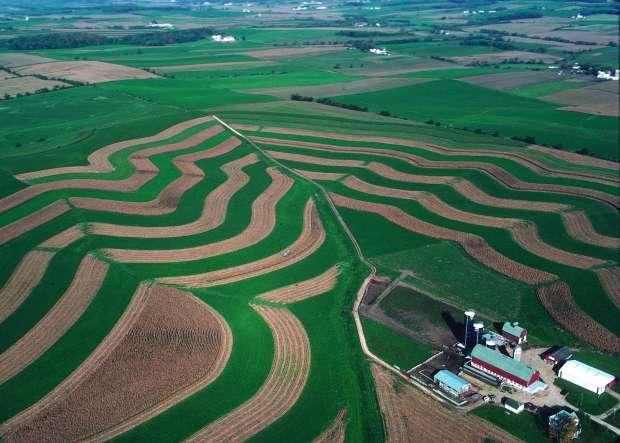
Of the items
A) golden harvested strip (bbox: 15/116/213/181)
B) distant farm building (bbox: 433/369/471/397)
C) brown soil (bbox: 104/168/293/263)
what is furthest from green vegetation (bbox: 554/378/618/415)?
golden harvested strip (bbox: 15/116/213/181)

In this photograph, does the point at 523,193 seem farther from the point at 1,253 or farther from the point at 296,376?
the point at 1,253

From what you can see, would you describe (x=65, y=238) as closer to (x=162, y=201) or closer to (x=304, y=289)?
(x=162, y=201)

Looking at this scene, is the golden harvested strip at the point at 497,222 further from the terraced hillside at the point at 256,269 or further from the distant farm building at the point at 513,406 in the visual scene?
the distant farm building at the point at 513,406

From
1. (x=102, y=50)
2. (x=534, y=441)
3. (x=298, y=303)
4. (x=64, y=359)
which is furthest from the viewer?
(x=102, y=50)

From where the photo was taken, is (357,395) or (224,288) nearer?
(357,395)

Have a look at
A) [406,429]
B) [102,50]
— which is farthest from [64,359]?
[102,50]

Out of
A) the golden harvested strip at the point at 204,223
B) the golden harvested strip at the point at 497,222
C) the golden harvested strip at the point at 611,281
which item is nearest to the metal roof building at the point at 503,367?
the golden harvested strip at the point at 611,281
